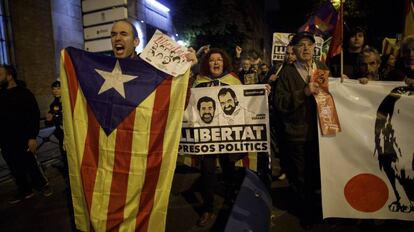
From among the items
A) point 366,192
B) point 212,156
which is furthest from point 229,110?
point 366,192

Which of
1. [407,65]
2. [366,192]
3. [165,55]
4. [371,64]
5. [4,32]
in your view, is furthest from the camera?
[4,32]

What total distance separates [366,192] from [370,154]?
0.37 meters

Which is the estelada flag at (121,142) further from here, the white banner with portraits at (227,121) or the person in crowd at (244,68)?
the person in crowd at (244,68)

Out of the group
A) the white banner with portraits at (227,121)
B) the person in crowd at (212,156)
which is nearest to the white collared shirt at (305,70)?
the white banner with portraits at (227,121)

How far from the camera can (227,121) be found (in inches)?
158

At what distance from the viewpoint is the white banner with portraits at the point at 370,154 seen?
11.1 feet

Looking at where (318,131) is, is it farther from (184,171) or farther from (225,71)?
(184,171)

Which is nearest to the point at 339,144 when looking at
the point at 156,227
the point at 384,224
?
the point at 384,224

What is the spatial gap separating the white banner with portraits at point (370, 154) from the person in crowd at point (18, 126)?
3832 mm

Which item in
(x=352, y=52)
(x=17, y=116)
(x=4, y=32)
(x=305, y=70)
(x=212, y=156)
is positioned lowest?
(x=212, y=156)

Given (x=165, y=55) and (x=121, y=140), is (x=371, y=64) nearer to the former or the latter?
(x=165, y=55)

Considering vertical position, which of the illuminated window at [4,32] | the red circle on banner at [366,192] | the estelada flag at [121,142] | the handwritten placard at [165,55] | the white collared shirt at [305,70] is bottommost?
the red circle on banner at [366,192]

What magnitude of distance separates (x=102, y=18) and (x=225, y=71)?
7.60 m

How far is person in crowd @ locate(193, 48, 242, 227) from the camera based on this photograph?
396 centimetres
